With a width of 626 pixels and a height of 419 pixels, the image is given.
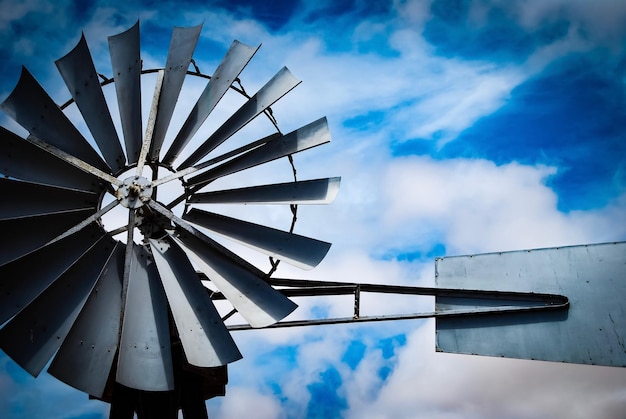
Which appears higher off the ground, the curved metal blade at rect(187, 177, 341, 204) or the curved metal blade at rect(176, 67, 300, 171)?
the curved metal blade at rect(176, 67, 300, 171)

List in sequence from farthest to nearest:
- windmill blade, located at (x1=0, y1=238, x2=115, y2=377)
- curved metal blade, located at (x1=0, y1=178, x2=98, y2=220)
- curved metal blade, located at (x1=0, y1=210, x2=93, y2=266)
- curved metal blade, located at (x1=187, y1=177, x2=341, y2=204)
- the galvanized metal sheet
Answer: curved metal blade, located at (x1=187, y1=177, x2=341, y2=204) → the galvanized metal sheet → curved metal blade, located at (x1=0, y1=178, x2=98, y2=220) → curved metal blade, located at (x1=0, y1=210, x2=93, y2=266) → windmill blade, located at (x1=0, y1=238, x2=115, y2=377)

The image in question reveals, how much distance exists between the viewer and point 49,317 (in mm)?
5281

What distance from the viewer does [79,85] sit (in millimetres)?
6504

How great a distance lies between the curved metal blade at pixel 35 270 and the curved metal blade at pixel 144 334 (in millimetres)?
565

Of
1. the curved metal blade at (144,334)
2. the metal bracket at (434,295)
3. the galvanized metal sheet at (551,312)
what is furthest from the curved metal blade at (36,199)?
the galvanized metal sheet at (551,312)

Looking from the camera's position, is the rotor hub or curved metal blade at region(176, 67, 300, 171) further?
curved metal blade at region(176, 67, 300, 171)

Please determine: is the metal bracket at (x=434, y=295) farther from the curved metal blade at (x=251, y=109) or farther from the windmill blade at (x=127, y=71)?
the windmill blade at (x=127, y=71)

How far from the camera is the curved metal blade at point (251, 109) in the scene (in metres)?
6.75

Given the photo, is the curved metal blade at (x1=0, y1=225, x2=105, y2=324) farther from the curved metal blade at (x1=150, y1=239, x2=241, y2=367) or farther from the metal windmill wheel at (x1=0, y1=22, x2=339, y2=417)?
the curved metal blade at (x1=150, y1=239, x2=241, y2=367)

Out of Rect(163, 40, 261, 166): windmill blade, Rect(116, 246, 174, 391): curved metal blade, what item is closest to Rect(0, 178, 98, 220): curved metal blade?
Rect(116, 246, 174, 391): curved metal blade

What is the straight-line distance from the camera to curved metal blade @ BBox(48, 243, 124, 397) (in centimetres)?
505

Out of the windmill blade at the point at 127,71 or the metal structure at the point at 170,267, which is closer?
the metal structure at the point at 170,267

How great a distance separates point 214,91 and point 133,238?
2.07 m

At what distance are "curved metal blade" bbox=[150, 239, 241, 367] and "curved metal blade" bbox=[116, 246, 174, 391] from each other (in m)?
0.15
